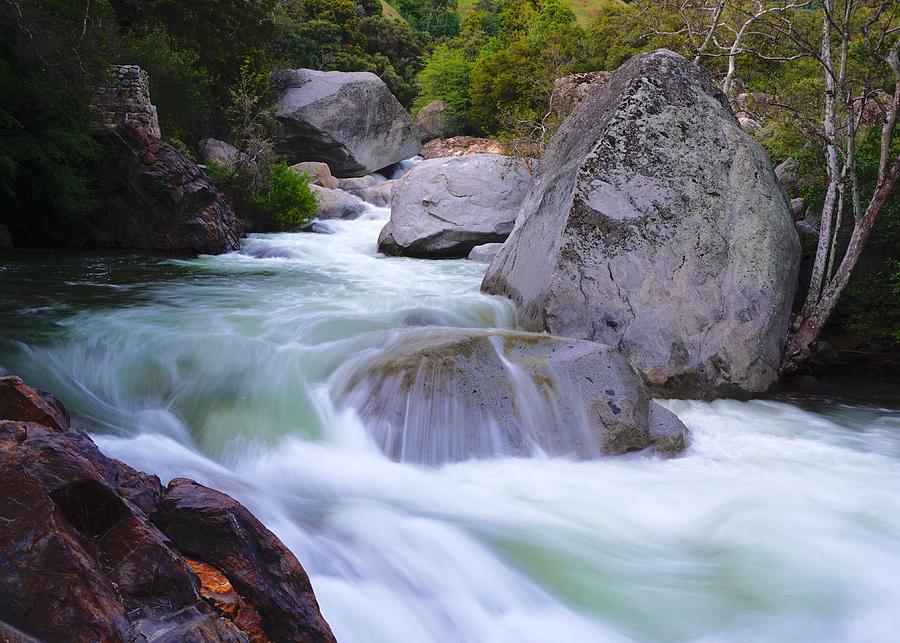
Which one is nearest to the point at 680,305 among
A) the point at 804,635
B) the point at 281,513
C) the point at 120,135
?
the point at 804,635

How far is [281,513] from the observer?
3.82 meters

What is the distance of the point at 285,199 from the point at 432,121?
14851mm

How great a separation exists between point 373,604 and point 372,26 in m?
35.2

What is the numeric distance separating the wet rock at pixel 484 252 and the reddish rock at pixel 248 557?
10.4 m

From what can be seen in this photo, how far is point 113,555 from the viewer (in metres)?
2.02

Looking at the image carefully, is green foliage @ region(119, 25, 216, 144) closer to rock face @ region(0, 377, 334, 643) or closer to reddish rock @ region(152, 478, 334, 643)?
rock face @ region(0, 377, 334, 643)

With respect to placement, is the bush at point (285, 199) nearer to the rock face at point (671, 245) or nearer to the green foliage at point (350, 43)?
the rock face at point (671, 245)

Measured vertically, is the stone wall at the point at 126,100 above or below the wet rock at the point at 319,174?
above

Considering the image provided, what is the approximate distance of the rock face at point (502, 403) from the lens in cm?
497

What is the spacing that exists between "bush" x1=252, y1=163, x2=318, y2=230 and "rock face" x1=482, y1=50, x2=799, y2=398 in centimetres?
956

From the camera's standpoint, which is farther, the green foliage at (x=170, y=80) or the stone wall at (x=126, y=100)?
the green foliage at (x=170, y=80)

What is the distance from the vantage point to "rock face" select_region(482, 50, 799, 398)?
21.5 ft

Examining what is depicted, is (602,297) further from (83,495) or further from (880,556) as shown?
(83,495)

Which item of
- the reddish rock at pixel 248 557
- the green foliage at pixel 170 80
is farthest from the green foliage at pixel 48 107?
the reddish rock at pixel 248 557
